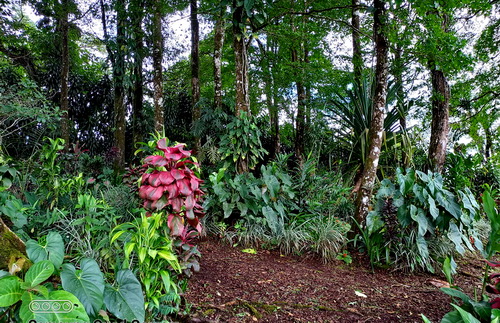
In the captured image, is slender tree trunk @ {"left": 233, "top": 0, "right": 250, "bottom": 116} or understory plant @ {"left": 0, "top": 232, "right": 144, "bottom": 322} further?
slender tree trunk @ {"left": 233, "top": 0, "right": 250, "bottom": 116}

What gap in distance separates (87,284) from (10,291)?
243 mm

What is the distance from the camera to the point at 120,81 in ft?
19.8

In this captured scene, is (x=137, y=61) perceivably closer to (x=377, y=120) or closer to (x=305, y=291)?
(x=377, y=120)

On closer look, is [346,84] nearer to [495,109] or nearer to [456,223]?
[456,223]

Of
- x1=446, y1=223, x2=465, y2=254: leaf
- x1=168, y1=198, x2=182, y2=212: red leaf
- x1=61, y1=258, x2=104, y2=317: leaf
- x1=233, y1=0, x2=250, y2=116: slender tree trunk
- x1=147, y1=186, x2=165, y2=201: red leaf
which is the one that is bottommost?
x1=446, y1=223, x2=465, y2=254: leaf

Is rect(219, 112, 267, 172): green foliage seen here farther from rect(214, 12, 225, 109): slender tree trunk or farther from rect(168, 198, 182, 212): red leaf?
rect(168, 198, 182, 212): red leaf

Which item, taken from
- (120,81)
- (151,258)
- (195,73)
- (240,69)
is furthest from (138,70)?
(151,258)

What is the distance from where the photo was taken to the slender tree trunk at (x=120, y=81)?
5713mm

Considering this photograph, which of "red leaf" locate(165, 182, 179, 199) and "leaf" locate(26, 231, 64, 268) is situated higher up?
"red leaf" locate(165, 182, 179, 199)

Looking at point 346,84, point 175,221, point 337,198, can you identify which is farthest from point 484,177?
point 175,221

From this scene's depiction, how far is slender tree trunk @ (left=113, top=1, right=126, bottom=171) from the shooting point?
5.71 metres

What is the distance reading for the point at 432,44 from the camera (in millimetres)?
3094

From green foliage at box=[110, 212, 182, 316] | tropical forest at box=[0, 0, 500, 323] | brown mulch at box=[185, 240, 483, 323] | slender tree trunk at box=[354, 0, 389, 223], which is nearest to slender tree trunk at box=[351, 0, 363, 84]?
tropical forest at box=[0, 0, 500, 323]

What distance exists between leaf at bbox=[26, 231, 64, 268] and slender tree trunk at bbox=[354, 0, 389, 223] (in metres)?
2.83
